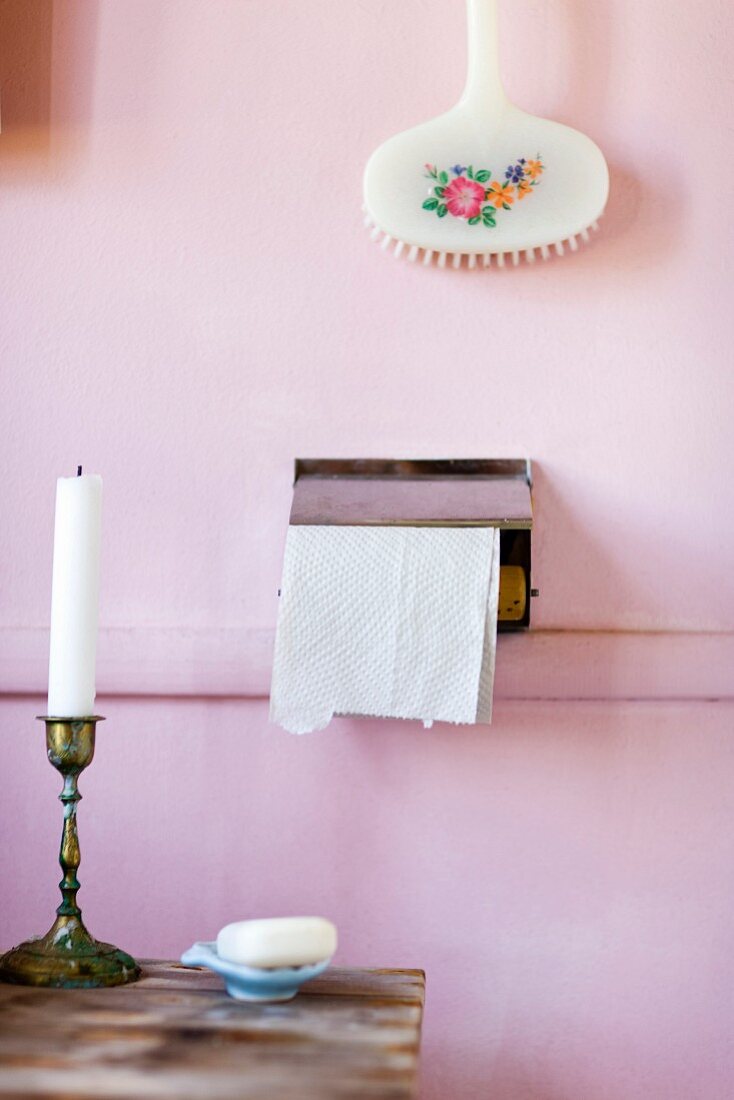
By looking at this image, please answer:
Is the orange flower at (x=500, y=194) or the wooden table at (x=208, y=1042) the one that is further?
the orange flower at (x=500, y=194)

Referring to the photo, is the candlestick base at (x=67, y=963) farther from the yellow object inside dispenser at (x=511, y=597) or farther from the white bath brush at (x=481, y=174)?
the white bath brush at (x=481, y=174)

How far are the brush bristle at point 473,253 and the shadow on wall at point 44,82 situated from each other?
34 cm

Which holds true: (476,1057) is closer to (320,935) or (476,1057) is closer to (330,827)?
(330,827)

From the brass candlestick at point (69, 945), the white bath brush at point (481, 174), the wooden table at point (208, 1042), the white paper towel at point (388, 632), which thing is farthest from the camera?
the white bath brush at point (481, 174)

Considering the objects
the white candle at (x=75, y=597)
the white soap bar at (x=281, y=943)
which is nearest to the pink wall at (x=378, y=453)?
the white candle at (x=75, y=597)

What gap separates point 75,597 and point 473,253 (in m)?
0.56

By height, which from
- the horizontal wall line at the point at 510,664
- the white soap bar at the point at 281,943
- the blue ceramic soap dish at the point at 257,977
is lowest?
the blue ceramic soap dish at the point at 257,977

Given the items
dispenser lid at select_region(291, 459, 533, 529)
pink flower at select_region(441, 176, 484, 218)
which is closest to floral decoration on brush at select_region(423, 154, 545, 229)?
pink flower at select_region(441, 176, 484, 218)

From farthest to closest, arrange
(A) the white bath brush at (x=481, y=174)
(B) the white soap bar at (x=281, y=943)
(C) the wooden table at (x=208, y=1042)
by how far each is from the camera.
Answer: (A) the white bath brush at (x=481, y=174)
(B) the white soap bar at (x=281, y=943)
(C) the wooden table at (x=208, y=1042)

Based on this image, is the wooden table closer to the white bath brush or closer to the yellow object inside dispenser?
the yellow object inside dispenser

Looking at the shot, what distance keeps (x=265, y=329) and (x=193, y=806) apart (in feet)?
1.66

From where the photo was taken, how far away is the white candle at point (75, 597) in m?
1.04

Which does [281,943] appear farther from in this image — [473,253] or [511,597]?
[473,253]

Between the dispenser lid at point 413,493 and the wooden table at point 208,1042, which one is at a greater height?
the dispenser lid at point 413,493
